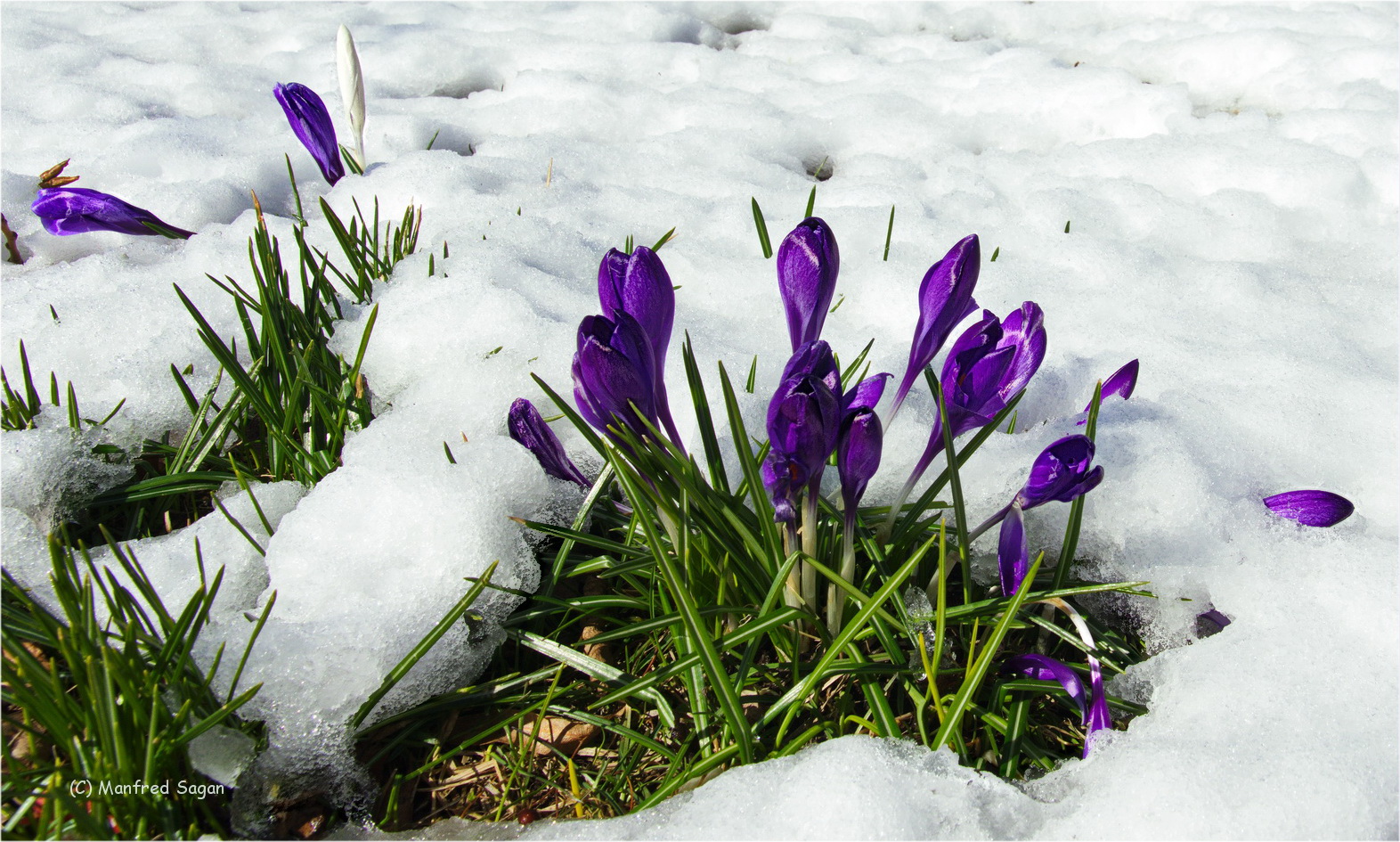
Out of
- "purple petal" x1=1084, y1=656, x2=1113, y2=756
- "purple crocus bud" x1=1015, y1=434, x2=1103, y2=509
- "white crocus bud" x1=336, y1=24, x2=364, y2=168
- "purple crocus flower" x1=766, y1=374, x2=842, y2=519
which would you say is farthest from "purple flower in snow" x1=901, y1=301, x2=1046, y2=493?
"white crocus bud" x1=336, y1=24, x2=364, y2=168

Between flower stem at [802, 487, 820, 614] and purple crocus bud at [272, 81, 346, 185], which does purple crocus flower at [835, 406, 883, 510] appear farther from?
purple crocus bud at [272, 81, 346, 185]

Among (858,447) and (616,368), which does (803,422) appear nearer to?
(858,447)

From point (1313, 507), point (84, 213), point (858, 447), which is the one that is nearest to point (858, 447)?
point (858, 447)

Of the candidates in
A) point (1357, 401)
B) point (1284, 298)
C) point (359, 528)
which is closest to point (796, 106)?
point (1284, 298)

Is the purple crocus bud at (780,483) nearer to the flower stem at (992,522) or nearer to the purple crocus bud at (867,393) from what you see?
the purple crocus bud at (867,393)

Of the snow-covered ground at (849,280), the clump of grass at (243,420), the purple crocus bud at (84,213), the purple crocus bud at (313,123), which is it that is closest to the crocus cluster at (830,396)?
the snow-covered ground at (849,280)

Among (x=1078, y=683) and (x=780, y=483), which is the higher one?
(x=780, y=483)

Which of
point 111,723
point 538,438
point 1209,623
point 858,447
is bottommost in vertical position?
point 1209,623
